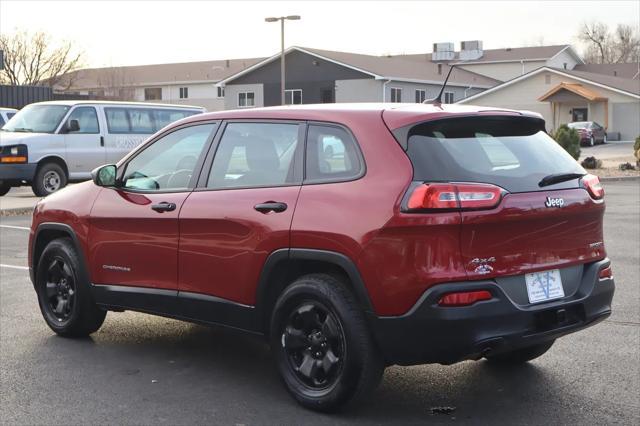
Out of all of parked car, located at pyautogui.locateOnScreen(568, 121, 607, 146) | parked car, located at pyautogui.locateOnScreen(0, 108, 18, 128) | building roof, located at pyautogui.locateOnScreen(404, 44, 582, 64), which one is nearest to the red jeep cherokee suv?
parked car, located at pyautogui.locateOnScreen(0, 108, 18, 128)

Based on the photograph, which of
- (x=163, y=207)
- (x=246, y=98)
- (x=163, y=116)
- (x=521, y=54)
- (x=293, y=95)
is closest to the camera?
(x=163, y=207)

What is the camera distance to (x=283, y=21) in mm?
45219

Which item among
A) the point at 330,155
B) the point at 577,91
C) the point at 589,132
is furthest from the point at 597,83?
the point at 330,155

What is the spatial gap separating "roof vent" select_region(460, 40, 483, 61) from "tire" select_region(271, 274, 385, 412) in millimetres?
78459

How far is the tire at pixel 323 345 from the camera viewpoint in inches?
192

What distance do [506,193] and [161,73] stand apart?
8332 cm

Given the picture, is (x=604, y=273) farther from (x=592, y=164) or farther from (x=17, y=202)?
(x=592, y=164)

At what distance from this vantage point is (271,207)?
5312 millimetres

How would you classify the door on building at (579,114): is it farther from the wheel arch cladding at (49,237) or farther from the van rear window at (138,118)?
the wheel arch cladding at (49,237)

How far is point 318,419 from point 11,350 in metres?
2.74

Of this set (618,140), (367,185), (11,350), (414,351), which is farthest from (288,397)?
(618,140)

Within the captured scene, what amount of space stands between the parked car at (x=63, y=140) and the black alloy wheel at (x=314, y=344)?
14831mm

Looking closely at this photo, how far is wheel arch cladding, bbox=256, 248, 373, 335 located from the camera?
4.88 metres

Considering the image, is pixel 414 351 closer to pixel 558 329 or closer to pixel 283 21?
pixel 558 329
